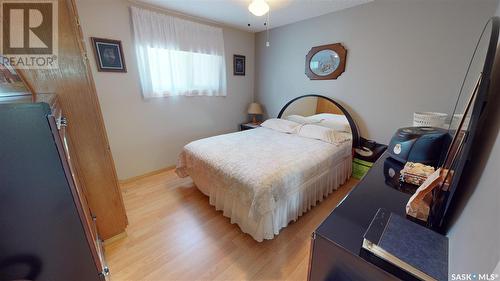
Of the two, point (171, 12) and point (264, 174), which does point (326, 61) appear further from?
point (171, 12)

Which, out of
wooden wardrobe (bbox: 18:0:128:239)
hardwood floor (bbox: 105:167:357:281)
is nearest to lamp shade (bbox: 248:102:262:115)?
hardwood floor (bbox: 105:167:357:281)

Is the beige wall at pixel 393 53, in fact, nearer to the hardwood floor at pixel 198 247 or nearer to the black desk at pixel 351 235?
the hardwood floor at pixel 198 247

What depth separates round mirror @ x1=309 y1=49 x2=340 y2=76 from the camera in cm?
Answer: 264

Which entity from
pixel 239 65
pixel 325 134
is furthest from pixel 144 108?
pixel 325 134

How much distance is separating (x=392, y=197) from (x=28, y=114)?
1.69 metres

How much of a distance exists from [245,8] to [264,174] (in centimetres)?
219

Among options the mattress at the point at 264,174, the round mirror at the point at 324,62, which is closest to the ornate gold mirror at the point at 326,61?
the round mirror at the point at 324,62

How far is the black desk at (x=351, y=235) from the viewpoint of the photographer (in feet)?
1.96

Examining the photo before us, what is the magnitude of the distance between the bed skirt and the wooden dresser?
3.63 ft

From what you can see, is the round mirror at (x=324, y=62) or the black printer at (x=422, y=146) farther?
the round mirror at (x=324, y=62)

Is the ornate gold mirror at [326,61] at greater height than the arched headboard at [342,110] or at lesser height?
greater

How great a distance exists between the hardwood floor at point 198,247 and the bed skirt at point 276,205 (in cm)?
11

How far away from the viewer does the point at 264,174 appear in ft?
5.20

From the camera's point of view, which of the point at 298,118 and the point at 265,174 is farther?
the point at 298,118
